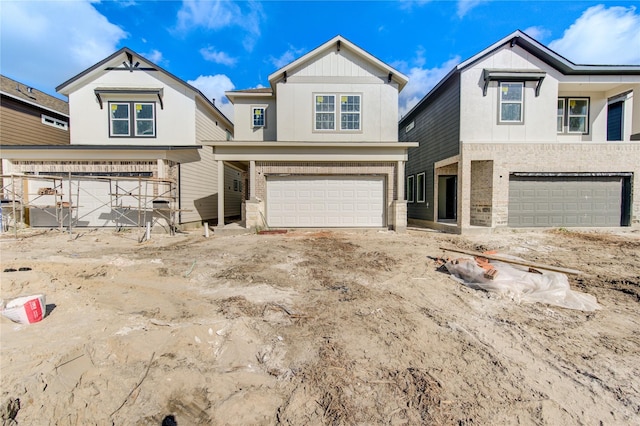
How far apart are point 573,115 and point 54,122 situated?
85.3 feet

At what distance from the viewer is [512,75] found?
453 inches

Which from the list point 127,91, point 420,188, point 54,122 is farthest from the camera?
point 420,188

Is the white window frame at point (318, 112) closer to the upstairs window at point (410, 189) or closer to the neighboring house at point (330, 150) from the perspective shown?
the neighboring house at point (330, 150)

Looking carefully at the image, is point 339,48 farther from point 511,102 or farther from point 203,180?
point 203,180

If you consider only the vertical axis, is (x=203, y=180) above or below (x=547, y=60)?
below

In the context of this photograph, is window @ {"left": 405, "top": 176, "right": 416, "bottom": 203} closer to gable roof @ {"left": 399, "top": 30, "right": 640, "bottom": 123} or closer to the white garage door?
the white garage door

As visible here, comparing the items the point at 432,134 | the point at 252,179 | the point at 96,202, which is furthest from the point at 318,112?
the point at 96,202

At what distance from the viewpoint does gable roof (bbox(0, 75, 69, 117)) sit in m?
13.1

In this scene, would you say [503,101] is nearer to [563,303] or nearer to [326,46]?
[326,46]

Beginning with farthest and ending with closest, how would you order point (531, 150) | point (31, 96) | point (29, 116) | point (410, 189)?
point (410, 189) < point (31, 96) < point (29, 116) < point (531, 150)

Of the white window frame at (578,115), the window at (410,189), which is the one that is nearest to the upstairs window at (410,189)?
the window at (410,189)

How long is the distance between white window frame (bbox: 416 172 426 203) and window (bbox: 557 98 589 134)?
631cm

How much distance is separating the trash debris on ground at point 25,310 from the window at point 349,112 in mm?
11214

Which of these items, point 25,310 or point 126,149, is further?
point 126,149
